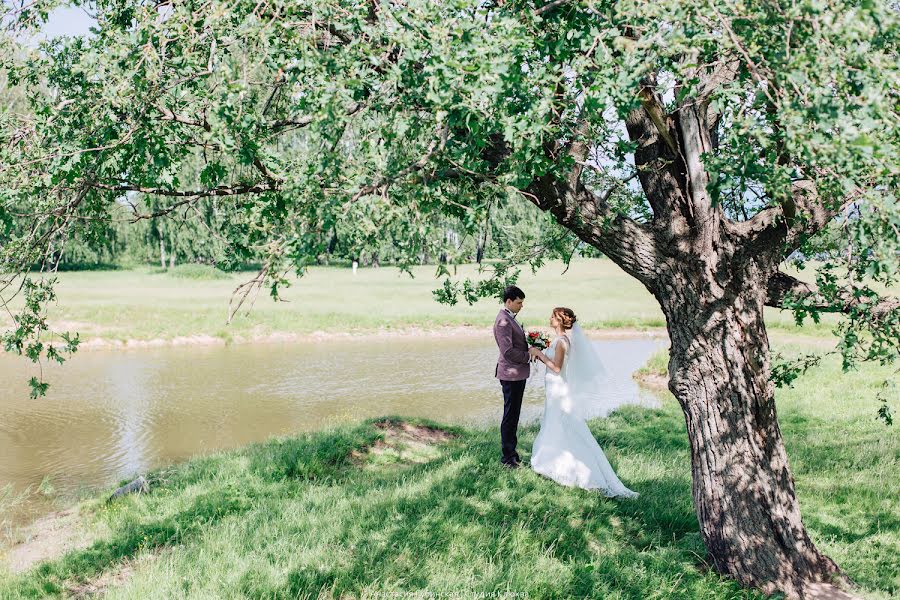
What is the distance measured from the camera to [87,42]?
556 cm

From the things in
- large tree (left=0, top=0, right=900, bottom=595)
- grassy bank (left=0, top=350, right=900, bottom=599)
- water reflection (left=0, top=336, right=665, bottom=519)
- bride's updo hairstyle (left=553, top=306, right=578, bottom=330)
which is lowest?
water reflection (left=0, top=336, right=665, bottom=519)

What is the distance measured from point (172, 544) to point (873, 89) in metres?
7.28

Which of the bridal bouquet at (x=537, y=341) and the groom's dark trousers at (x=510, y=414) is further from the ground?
the bridal bouquet at (x=537, y=341)

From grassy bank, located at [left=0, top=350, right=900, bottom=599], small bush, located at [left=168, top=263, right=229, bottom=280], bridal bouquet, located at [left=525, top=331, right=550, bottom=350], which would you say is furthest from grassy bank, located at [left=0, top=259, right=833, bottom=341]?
bridal bouquet, located at [left=525, top=331, right=550, bottom=350]

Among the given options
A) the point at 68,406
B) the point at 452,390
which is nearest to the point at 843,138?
the point at 452,390

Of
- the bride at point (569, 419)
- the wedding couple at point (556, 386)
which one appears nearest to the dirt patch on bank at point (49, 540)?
the wedding couple at point (556, 386)

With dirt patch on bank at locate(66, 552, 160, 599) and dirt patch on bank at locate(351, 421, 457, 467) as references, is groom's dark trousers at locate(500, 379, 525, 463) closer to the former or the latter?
dirt patch on bank at locate(351, 421, 457, 467)

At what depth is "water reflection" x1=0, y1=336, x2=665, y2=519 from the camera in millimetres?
13094

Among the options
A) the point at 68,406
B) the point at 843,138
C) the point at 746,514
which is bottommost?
the point at 68,406

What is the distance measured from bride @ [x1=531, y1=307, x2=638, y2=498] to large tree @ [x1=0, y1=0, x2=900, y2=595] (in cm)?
201

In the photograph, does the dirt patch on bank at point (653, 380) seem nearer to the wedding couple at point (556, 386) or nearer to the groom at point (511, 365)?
the wedding couple at point (556, 386)

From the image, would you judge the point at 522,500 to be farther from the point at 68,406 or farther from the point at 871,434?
the point at 68,406

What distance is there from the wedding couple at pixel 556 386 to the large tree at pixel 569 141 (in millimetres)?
1676

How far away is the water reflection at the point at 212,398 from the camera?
13094 mm
